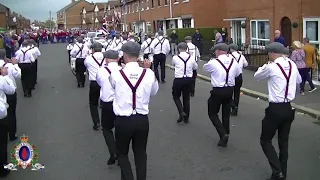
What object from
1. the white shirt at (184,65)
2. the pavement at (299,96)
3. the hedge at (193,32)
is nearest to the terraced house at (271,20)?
the hedge at (193,32)

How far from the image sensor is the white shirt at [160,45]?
15.8 meters

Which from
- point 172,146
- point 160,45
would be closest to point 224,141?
point 172,146

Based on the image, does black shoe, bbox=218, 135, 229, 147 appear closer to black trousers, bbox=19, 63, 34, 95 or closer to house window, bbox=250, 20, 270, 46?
black trousers, bbox=19, 63, 34, 95

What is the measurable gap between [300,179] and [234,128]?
3237mm

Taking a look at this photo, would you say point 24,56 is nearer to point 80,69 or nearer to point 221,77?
point 80,69

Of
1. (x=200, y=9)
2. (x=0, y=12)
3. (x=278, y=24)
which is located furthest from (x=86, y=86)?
(x=0, y=12)

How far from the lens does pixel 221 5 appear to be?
3550 centimetres

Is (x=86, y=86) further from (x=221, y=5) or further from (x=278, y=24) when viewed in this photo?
(x=221, y=5)

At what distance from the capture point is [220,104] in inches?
302

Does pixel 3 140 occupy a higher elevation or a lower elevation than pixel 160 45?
lower

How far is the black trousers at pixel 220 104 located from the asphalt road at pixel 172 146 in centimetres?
37

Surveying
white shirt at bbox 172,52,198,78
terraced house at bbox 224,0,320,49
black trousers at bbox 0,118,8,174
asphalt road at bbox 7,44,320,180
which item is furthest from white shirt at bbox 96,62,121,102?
terraced house at bbox 224,0,320,49

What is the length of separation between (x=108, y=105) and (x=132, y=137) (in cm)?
178

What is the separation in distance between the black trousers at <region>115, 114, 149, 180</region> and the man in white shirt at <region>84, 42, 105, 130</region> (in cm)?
404
